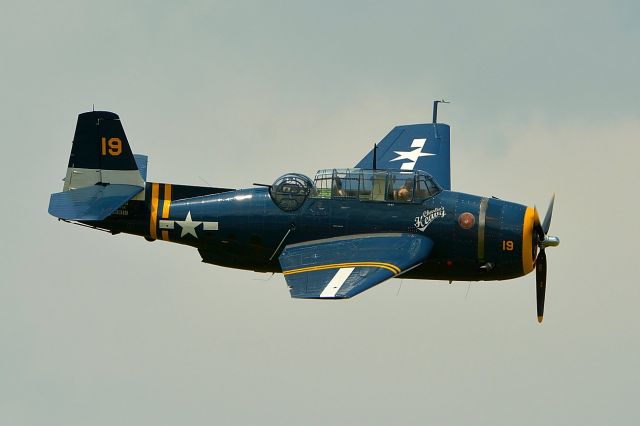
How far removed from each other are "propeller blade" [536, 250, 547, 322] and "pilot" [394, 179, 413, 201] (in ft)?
10.4

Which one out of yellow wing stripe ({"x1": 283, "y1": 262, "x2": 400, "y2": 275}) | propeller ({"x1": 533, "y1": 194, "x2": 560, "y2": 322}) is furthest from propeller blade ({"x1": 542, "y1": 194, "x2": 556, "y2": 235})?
yellow wing stripe ({"x1": 283, "y1": 262, "x2": 400, "y2": 275})

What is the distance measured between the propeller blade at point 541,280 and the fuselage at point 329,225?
2.60ft

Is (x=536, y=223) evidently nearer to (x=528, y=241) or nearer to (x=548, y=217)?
(x=528, y=241)

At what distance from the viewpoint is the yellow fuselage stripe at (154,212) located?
37.0m

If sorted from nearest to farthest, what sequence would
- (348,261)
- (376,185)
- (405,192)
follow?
(348,261), (405,192), (376,185)

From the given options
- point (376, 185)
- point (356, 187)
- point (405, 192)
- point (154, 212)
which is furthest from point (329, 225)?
point (154, 212)

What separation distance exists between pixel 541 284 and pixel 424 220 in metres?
3.11

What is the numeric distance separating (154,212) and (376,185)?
502 centimetres

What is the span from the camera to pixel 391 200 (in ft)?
118

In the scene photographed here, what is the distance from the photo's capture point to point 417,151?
40438mm

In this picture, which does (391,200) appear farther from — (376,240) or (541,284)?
(541,284)

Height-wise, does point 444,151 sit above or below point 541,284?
above

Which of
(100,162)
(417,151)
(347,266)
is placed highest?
(417,151)

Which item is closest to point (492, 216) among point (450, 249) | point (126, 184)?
point (450, 249)
